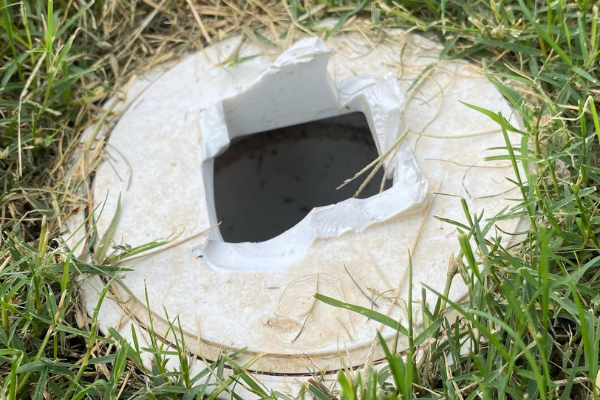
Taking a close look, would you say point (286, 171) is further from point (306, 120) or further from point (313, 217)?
point (313, 217)

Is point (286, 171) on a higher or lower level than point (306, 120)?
lower

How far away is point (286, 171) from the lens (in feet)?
4.88

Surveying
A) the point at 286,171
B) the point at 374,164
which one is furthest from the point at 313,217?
the point at 286,171

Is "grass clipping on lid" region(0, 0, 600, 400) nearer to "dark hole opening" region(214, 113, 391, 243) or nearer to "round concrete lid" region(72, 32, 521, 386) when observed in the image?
"round concrete lid" region(72, 32, 521, 386)

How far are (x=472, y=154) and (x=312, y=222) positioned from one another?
0.32 metres

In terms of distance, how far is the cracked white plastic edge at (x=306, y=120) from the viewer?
111cm

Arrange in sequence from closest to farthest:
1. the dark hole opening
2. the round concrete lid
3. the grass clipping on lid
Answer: the grass clipping on lid
the round concrete lid
the dark hole opening

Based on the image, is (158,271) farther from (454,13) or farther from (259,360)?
(454,13)

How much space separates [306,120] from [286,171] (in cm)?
18

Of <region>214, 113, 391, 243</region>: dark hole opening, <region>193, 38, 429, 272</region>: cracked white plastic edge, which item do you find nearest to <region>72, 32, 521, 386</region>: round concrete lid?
<region>193, 38, 429, 272</region>: cracked white plastic edge

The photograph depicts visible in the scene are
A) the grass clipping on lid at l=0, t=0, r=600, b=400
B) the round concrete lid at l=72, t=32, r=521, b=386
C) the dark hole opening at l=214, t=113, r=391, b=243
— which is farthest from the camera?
the dark hole opening at l=214, t=113, r=391, b=243

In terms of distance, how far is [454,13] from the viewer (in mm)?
1415

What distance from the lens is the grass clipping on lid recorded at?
90cm

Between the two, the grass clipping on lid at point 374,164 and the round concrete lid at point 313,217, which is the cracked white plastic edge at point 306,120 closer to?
the round concrete lid at point 313,217
